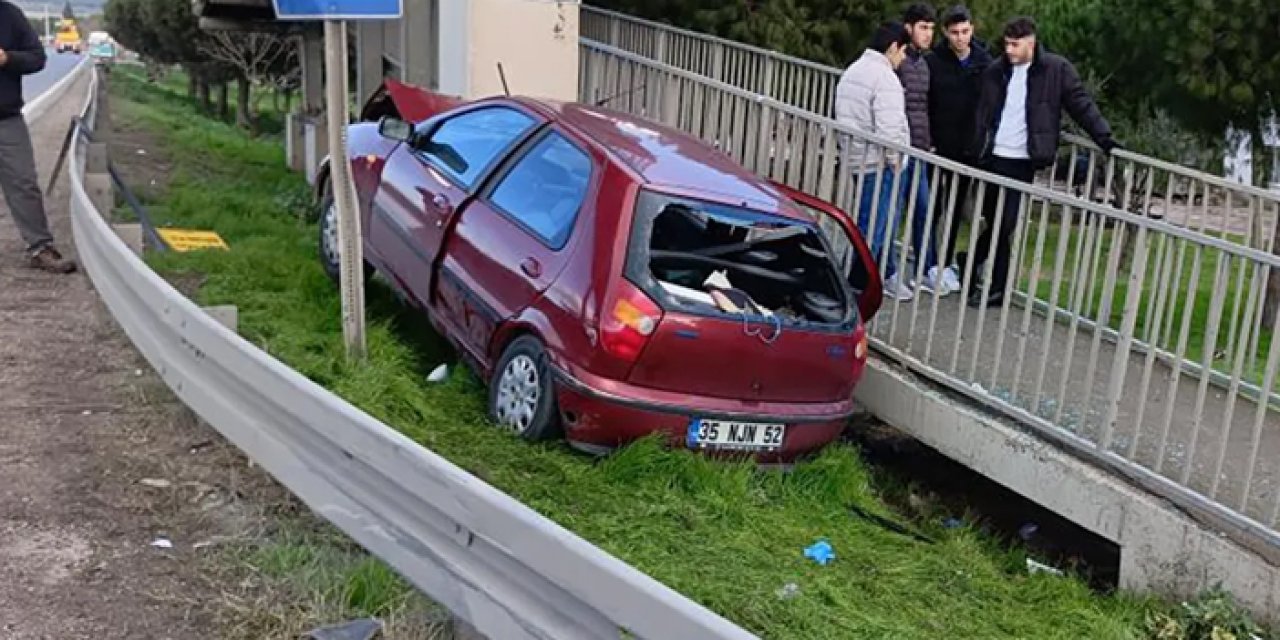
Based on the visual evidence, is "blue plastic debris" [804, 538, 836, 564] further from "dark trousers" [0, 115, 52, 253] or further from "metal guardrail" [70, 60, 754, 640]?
"dark trousers" [0, 115, 52, 253]

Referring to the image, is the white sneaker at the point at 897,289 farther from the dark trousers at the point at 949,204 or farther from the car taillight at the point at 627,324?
the car taillight at the point at 627,324

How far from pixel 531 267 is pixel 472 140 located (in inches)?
52.2

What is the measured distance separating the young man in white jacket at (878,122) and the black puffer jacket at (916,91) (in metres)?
0.15

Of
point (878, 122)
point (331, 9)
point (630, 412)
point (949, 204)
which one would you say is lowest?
point (630, 412)

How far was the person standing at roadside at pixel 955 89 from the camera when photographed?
820 cm

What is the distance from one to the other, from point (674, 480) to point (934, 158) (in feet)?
7.87

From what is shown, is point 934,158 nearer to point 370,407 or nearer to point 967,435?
point 967,435

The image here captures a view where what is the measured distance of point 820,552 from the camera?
5.32 m

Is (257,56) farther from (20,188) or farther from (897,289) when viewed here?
(897,289)

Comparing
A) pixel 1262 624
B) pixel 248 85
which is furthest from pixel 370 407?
pixel 248 85

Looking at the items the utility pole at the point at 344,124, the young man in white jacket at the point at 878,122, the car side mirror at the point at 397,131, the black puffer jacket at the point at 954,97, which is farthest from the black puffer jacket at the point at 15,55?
the black puffer jacket at the point at 954,97

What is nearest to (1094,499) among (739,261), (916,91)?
(739,261)

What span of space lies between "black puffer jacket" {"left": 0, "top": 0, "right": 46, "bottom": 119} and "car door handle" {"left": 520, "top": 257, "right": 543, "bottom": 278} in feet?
11.5

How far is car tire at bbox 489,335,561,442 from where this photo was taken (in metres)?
5.65
